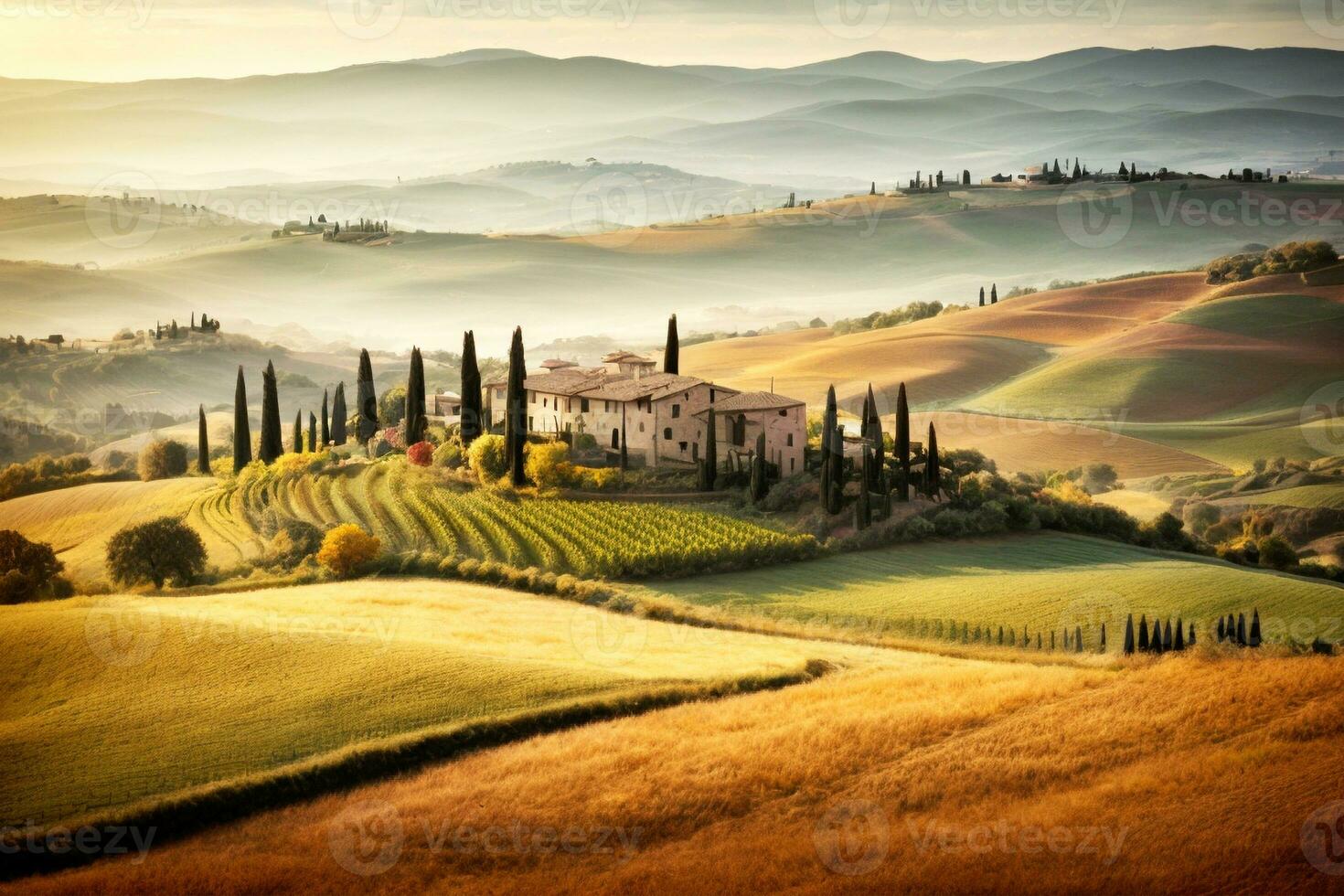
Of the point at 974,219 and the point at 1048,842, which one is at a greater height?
the point at 974,219

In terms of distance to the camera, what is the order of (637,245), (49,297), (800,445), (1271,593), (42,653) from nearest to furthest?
(42,653)
(1271,593)
(800,445)
(49,297)
(637,245)

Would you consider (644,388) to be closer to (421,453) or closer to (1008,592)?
(421,453)

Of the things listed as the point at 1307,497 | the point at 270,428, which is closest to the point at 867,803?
the point at 1307,497

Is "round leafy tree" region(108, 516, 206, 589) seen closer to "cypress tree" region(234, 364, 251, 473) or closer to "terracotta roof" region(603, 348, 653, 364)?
"cypress tree" region(234, 364, 251, 473)

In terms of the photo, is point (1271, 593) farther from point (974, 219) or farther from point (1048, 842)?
point (974, 219)

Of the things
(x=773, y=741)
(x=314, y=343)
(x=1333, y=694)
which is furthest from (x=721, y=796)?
(x=314, y=343)

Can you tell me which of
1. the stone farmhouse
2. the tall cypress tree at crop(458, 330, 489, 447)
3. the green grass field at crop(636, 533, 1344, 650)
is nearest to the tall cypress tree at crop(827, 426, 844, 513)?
the green grass field at crop(636, 533, 1344, 650)

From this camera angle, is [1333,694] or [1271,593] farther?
[1271,593]
